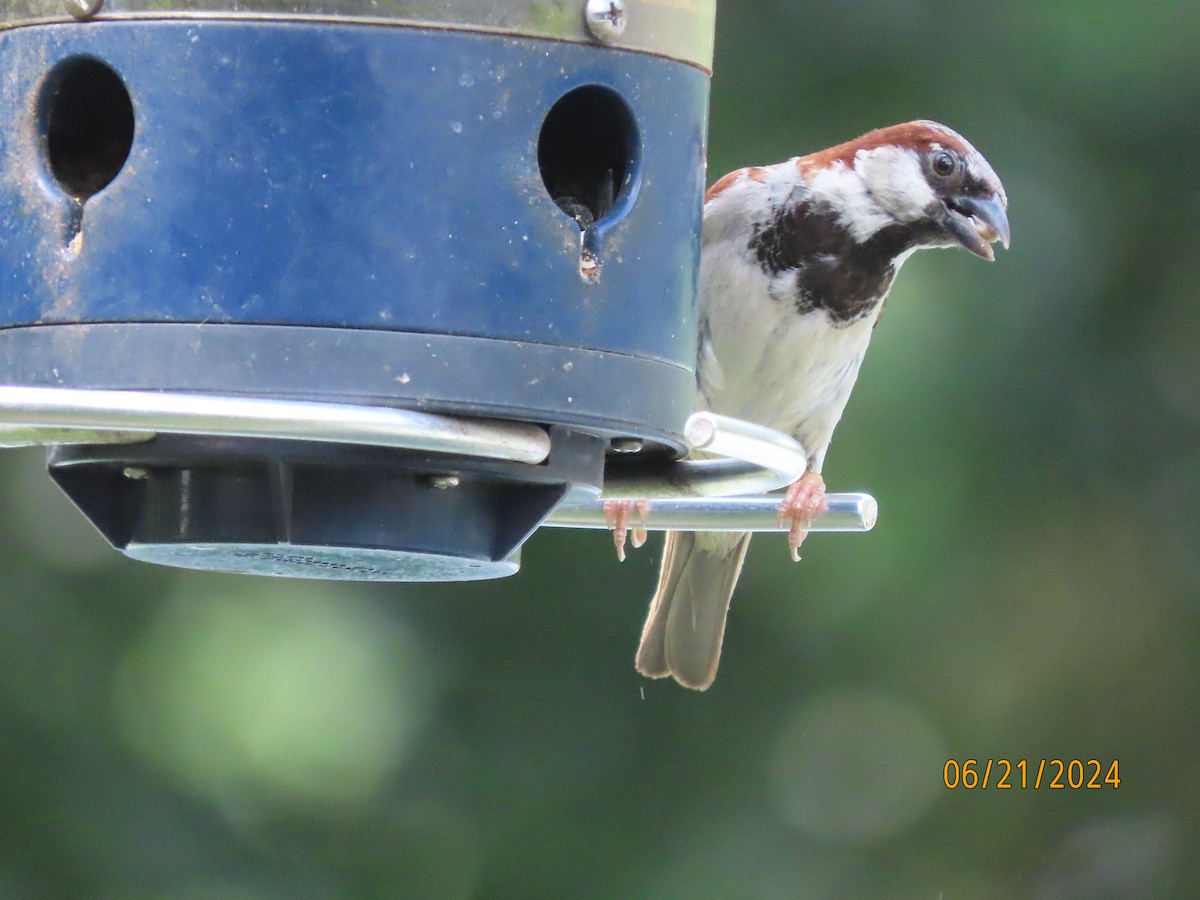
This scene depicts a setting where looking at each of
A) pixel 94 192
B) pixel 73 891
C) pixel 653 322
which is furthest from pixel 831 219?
pixel 73 891

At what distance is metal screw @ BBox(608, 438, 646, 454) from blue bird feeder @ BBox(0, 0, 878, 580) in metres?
0.03

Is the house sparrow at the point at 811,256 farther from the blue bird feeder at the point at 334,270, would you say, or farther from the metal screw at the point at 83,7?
the metal screw at the point at 83,7

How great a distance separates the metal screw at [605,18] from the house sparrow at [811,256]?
3.94 ft

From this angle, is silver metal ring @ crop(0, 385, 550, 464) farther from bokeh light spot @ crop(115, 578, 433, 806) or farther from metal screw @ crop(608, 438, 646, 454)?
bokeh light spot @ crop(115, 578, 433, 806)

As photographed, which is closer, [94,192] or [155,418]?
[155,418]

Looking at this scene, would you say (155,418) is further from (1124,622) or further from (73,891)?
(1124,622)

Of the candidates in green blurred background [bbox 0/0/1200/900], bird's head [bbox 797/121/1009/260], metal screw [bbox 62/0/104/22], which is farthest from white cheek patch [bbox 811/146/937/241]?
metal screw [bbox 62/0/104/22]

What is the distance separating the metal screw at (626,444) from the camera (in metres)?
2.30

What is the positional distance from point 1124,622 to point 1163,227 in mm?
998

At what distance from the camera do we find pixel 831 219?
3.58 m

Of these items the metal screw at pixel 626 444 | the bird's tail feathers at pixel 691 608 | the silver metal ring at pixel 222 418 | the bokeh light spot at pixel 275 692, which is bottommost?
the bokeh light spot at pixel 275 692

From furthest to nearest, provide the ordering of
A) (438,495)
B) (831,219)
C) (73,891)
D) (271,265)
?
(73,891)
(831,219)
(438,495)
(271,265)

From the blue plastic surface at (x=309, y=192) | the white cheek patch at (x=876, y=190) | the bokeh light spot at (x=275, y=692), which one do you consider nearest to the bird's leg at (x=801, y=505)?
the white cheek patch at (x=876, y=190)

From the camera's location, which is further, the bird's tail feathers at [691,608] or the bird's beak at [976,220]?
the bird's tail feathers at [691,608]
